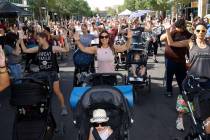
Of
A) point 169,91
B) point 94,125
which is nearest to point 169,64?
point 169,91

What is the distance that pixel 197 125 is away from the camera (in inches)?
202

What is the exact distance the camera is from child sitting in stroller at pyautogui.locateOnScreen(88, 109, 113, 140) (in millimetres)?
4848

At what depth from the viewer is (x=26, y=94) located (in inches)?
227

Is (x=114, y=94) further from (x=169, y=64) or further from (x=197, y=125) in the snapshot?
(x=169, y=64)

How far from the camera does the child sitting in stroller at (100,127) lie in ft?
15.9

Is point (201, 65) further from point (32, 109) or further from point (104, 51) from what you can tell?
point (32, 109)

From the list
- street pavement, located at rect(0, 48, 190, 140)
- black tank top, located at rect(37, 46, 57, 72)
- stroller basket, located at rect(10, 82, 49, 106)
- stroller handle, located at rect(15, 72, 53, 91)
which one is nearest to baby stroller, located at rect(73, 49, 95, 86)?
street pavement, located at rect(0, 48, 190, 140)

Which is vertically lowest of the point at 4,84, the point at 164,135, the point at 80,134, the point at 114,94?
the point at 164,135

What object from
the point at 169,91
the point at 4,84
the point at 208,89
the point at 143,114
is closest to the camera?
the point at 4,84

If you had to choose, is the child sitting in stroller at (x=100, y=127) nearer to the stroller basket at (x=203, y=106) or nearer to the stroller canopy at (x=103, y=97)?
the stroller canopy at (x=103, y=97)

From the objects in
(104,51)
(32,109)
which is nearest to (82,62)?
(104,51)

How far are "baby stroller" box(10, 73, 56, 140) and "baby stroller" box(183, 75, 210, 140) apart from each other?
7.05ft

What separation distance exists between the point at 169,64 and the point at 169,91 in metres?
0.88

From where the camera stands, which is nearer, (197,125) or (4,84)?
(4,84)
